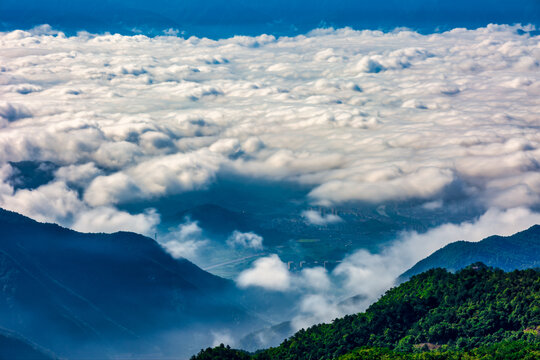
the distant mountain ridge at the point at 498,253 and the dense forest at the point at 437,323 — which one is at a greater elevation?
the distant mountain ridge at the point at 498,253

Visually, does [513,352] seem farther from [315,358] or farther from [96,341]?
[96,341]

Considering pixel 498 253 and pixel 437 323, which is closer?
pixel 437 323

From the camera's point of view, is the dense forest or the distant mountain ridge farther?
the distant mountain ridge

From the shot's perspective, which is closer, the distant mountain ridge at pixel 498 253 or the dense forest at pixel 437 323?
the dense forest at pixel 437 323

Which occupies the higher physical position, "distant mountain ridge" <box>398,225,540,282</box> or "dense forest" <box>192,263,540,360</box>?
"distant mountain ridge" <box>398,225,540,282</box>
